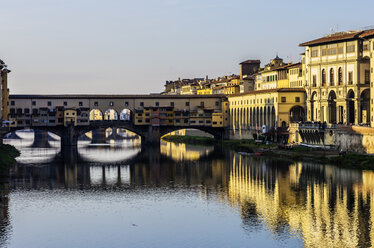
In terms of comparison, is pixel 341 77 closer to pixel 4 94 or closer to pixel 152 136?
pixel 152 136

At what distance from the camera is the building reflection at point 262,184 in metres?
38.9

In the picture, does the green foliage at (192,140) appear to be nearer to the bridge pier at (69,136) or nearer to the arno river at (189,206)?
the bridge pier at (69,136)

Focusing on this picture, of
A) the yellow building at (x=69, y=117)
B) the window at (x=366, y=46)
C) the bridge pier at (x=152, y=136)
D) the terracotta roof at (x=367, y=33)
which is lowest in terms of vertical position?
the bridge pier at (x=152, y=136)

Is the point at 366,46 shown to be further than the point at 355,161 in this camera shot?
Yes

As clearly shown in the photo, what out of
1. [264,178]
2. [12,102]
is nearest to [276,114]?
[264,178]

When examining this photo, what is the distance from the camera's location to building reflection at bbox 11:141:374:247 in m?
38.9

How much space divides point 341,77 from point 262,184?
34.9 meters

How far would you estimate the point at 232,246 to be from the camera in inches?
1387

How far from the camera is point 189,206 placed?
46.3 m

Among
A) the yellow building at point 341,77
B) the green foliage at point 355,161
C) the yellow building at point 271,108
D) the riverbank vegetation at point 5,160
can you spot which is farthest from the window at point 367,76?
the riverbank vegetation at point 5,160

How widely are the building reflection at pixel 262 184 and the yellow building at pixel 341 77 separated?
576 inches

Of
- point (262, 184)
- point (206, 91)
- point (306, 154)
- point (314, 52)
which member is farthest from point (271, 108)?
point (206, 91)

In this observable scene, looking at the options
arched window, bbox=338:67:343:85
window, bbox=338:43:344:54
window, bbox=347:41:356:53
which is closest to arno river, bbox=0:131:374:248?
arched window, bbox=338:67:343:85

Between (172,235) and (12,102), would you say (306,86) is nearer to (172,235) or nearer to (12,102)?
(12,102)
